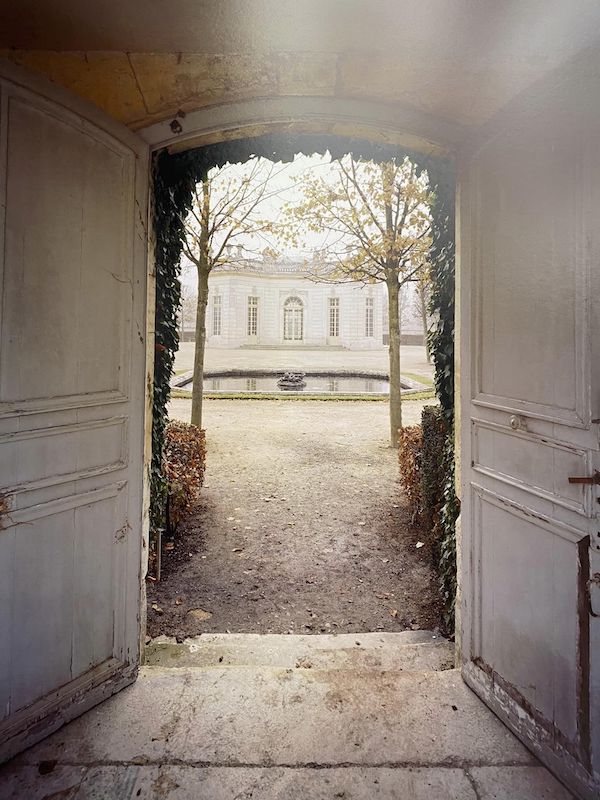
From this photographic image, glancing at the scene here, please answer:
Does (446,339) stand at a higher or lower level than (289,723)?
higher

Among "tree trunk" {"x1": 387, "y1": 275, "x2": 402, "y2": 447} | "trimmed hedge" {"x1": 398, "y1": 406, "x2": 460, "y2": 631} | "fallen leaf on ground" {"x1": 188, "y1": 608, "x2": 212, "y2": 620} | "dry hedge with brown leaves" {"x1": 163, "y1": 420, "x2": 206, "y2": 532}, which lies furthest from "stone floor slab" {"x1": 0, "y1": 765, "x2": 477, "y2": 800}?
"tree trunk" {"x1": 387, "y1": 275, "x2": 402, "y2": 447}

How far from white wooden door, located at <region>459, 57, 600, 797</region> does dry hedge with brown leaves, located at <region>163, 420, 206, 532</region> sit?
3.04 metres

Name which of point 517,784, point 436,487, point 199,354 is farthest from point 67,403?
point 199,354

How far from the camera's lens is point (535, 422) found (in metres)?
1.91

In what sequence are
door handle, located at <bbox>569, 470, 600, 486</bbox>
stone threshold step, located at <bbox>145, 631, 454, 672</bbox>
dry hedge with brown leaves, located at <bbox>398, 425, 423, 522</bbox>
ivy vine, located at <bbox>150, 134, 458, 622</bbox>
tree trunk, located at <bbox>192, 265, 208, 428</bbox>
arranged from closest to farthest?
door handle, located at <bbox>569, 470, 600, 486</bbox> → stone threshold step, located at <bbox>145, 631, 454, 672</bbox> → ivy vine, located at <bbox>150, 134, 458, 622</bbox> → dry hedge with brown leaves, located at <bbox>398, 425, 423, 522</bbox> → tree trunk, located at <bbox>192, 265, 208, 428</bbox>

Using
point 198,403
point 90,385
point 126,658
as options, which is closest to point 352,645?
point 126,658

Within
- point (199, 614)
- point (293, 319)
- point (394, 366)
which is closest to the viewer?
point (199, 614)

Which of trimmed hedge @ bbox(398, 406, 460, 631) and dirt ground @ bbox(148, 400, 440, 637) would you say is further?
dirt ground @ bbox(148, 400, 440, 637)

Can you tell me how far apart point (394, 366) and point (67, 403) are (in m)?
6.97

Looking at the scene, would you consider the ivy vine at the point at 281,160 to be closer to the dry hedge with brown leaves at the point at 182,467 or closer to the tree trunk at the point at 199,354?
the dry hedge with brown leaves at the point at 182,467

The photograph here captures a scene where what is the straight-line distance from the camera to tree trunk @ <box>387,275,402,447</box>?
26.7 ft

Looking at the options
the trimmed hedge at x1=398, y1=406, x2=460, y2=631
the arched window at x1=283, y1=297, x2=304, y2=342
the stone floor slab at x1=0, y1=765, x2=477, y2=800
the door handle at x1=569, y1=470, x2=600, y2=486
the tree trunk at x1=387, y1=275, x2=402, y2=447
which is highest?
the arched window at x1=283, y1=297, x2=304, y2=342

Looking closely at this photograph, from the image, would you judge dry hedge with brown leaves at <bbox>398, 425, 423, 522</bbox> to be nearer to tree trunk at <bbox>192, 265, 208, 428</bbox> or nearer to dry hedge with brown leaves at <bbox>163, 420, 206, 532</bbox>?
dry hedge with brown leaves at <bbox>163, 420, 206, 532</bbox>

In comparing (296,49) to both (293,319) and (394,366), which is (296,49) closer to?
(394,366)
